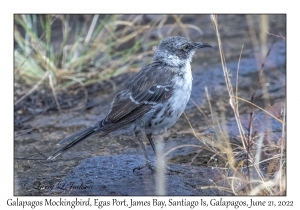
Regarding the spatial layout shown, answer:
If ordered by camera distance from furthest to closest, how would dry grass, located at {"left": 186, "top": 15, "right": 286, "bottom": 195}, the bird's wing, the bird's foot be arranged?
the bird's wing < the bird's foot < dry grass, located at {"left": 186, "top": 15, "right": 286, "bottom": 195}

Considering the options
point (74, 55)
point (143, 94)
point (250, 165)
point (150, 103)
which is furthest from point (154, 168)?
point (74, 55)

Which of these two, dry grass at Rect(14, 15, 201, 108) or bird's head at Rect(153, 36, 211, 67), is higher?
dry grass at Rect(14, 15, 201, 108)

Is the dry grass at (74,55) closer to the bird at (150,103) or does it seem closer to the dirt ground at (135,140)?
the dirt ground at (135,140)

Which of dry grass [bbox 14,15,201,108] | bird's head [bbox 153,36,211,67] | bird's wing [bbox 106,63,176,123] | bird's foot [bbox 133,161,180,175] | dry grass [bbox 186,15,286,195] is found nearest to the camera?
dry grass [bbox 186,15,286,195]

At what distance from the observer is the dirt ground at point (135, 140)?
516cm

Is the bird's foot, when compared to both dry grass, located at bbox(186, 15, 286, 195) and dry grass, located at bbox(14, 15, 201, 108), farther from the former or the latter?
dry grass, located at bbox(14, 15, 201, 108)

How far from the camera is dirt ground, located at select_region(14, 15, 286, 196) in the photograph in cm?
516

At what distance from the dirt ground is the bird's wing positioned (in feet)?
1.37

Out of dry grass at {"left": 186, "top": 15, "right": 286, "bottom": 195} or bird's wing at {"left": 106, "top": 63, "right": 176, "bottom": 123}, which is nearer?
dry grass at {"left": 186, "top": 15, "right": 286, "bottom": 195}

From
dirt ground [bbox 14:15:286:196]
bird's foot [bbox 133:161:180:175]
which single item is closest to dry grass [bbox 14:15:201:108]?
dirt ground [bbox 14:15:286:196]

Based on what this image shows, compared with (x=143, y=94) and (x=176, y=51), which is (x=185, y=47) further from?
(x=143, y=94)

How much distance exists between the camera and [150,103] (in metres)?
5.49

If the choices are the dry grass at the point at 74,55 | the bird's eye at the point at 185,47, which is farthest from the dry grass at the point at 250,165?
the dry grass at the point at 74,55

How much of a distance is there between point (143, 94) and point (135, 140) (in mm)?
1342
